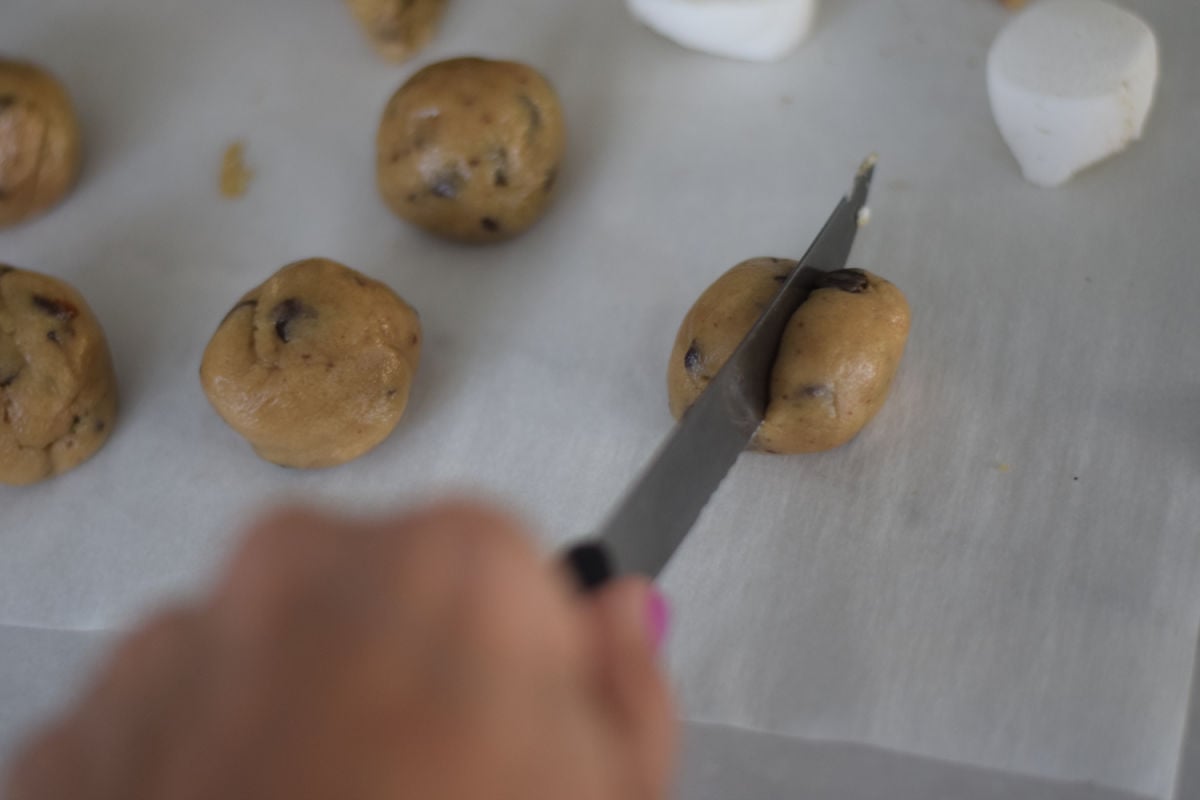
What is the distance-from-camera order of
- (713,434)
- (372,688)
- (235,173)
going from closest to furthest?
(372,688) → (713,434) → (235,173)

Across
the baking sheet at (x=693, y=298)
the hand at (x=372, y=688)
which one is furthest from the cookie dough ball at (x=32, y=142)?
the hand at (x=372, y=688)

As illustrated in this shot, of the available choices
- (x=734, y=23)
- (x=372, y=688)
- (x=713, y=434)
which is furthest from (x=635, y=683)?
(x=734, y=23)

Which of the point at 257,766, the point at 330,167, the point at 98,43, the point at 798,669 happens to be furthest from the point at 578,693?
the point at 98,43

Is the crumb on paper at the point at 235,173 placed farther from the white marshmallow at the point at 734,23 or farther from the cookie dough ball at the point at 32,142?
the white marshmallow at the point at 734,23

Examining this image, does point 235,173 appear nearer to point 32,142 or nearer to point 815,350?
point 32,142

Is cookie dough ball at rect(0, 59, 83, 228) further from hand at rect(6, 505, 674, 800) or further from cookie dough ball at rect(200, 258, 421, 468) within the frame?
hand at rect(6, 505, 674, 800)

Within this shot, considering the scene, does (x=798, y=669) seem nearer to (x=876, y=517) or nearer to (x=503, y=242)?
(x=876, y=517)

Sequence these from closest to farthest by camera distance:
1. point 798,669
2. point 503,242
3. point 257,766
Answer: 1. point 257,766
2. point 798,669
3. point 503,242
